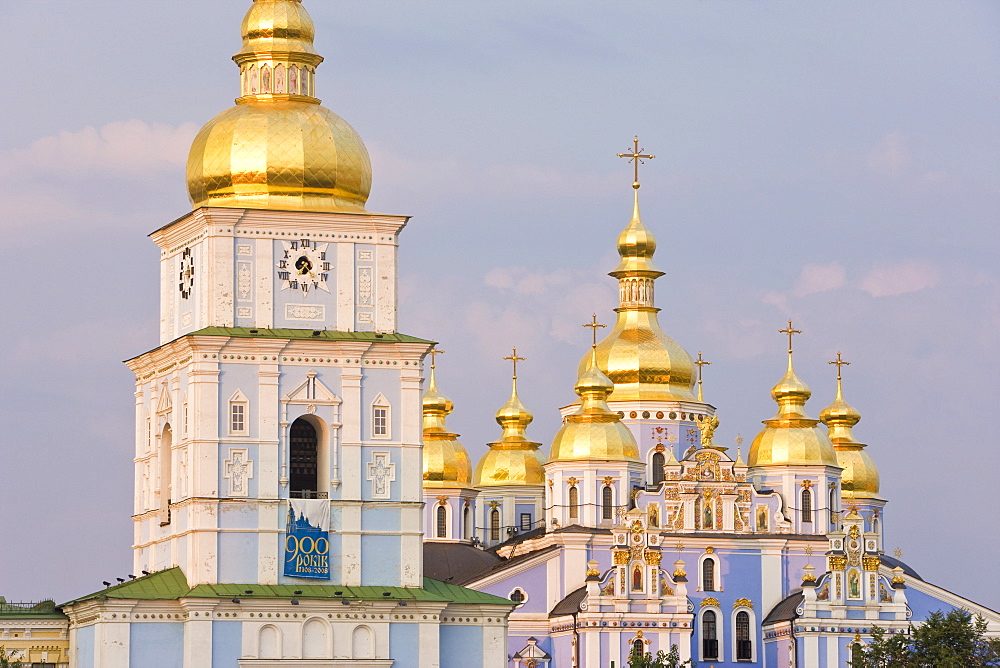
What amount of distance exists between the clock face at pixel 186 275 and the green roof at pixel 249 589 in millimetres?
5656

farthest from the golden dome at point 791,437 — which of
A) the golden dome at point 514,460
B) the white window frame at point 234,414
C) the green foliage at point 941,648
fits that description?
the white window frame at point 234,414

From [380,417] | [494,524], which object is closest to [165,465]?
[380,417]

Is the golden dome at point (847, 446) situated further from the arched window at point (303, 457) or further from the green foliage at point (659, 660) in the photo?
the arched window at point (303, 457)

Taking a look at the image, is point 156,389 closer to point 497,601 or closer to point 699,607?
point 497,601

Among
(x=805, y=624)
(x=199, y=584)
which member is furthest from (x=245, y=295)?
(x=805, y=624)

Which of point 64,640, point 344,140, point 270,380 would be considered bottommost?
point 64,640

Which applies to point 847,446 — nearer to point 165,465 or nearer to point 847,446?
point 847,446

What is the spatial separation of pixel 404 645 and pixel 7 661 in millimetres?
7666

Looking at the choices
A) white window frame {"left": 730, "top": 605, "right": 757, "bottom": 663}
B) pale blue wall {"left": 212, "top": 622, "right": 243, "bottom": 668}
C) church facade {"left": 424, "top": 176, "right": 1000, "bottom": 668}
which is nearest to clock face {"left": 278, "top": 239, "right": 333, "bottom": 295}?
pale blue wall {"left": 212, "top": 622, "right": 243, "bottom": 668}

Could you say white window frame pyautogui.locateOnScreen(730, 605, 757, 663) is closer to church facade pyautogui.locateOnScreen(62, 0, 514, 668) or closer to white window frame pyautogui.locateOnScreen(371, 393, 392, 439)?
church facade pyautogui.locateOnScreen(62, 0, 514, 668)

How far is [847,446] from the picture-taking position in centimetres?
9425

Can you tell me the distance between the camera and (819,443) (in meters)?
86.4

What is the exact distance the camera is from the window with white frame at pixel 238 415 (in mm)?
55000

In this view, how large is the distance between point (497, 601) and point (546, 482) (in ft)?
94.3
